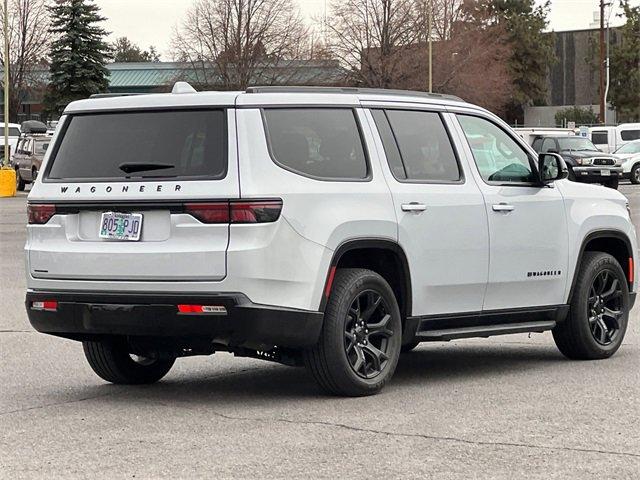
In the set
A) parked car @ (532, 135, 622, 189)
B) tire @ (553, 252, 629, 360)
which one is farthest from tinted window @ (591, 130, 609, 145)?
tire @ (553, 252, 629, 360)

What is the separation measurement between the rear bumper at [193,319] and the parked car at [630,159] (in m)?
44.4

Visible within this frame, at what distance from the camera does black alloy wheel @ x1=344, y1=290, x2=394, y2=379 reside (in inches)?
328

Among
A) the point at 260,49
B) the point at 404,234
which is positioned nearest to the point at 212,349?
the point at 404,234

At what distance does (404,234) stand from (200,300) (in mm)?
1451

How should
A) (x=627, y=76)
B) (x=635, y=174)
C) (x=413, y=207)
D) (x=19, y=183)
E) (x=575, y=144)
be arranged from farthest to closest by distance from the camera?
(x=627, y=76)
(x=635, y=174)
(x=19, y=183)
(x=575, y=144)
(x=413, y=207)

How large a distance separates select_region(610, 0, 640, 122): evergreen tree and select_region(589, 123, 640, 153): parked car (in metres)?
41.7

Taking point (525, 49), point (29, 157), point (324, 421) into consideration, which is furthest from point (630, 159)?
point (525, 49)

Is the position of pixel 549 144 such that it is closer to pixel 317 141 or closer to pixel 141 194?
pixel 317 141

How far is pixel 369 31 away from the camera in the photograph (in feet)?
256

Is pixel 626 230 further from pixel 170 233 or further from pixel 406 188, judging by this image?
pixel 170 233

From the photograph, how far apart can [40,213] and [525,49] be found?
328ft

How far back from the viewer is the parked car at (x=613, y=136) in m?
56.0

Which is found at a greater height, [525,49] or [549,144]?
[525,49]

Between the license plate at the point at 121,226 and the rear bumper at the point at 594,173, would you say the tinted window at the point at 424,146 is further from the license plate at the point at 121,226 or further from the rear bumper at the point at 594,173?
the rear bumper at the point at 594,173
